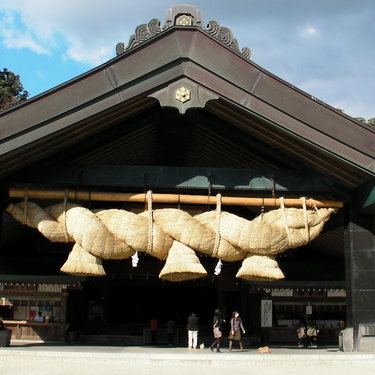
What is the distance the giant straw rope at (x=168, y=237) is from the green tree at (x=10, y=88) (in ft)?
124

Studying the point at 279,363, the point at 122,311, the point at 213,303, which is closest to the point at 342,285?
the point at 213,303

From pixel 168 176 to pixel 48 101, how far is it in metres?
2.71

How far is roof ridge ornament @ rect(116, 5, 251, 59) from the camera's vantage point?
9648 millimetres

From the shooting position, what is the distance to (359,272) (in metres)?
10.4

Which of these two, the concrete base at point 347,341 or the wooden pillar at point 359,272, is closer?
the wooden pillar at point 359,272

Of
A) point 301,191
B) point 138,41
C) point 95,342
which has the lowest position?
point 95,342

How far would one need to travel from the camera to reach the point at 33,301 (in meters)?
18.8

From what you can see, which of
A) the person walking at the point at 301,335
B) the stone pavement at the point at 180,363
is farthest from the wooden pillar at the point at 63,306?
the stone pavement at the point at 180,363

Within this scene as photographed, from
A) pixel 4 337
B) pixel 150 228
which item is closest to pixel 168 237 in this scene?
pixel 150 228

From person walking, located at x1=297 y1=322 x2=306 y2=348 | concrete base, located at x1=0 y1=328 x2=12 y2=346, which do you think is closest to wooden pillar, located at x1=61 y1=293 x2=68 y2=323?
concrete base, located at x1=0 y1=328 x2=12 y2=346

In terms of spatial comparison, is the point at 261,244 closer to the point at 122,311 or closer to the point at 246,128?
the point at 246,128

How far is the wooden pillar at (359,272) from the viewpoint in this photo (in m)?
10.2

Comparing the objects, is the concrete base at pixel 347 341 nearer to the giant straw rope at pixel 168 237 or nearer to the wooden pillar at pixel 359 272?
the wooden pillar at pixel 359 272

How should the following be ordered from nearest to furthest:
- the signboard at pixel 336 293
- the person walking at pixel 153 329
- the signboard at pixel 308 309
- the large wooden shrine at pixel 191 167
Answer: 1. the large wooden shrine at pixel 191 167
2. the person walking at pixel 153 329
3. the signboard at pixel 336 293
4. the signboard at pixel 308 309
